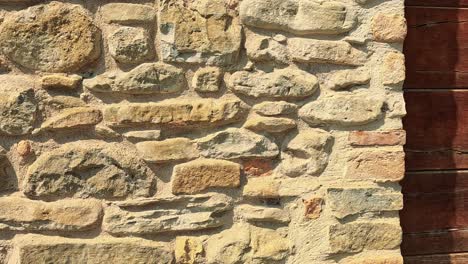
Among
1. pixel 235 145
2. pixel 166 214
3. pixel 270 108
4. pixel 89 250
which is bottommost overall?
pixel 89 250

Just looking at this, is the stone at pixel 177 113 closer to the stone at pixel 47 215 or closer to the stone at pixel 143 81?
the stone at pixel 143 81

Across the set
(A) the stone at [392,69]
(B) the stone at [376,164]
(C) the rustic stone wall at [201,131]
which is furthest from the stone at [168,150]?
(A) the stone at [392,69]

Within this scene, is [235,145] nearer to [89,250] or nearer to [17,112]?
[89,250]

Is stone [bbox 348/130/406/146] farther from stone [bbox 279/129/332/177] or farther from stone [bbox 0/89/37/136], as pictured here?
stone [bbox 0/89/37/136]

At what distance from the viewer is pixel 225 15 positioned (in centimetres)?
162

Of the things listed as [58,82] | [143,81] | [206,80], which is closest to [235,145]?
[206,80]

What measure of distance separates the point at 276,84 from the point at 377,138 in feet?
1.21

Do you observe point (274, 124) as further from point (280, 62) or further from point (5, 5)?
point (5, 5)

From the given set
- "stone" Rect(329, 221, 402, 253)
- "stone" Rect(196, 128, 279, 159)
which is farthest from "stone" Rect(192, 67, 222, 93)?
"stone" Rect(329, 221, 402, 253)

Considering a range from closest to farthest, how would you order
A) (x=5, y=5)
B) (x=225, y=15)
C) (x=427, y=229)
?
(x=5, y=5) < (x=225, y=15) < (x=427, y=229)

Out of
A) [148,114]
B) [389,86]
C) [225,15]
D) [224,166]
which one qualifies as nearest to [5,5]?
[148,114]

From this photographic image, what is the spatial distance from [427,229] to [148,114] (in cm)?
123

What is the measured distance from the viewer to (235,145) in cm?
162

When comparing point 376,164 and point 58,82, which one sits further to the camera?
point 376,164
